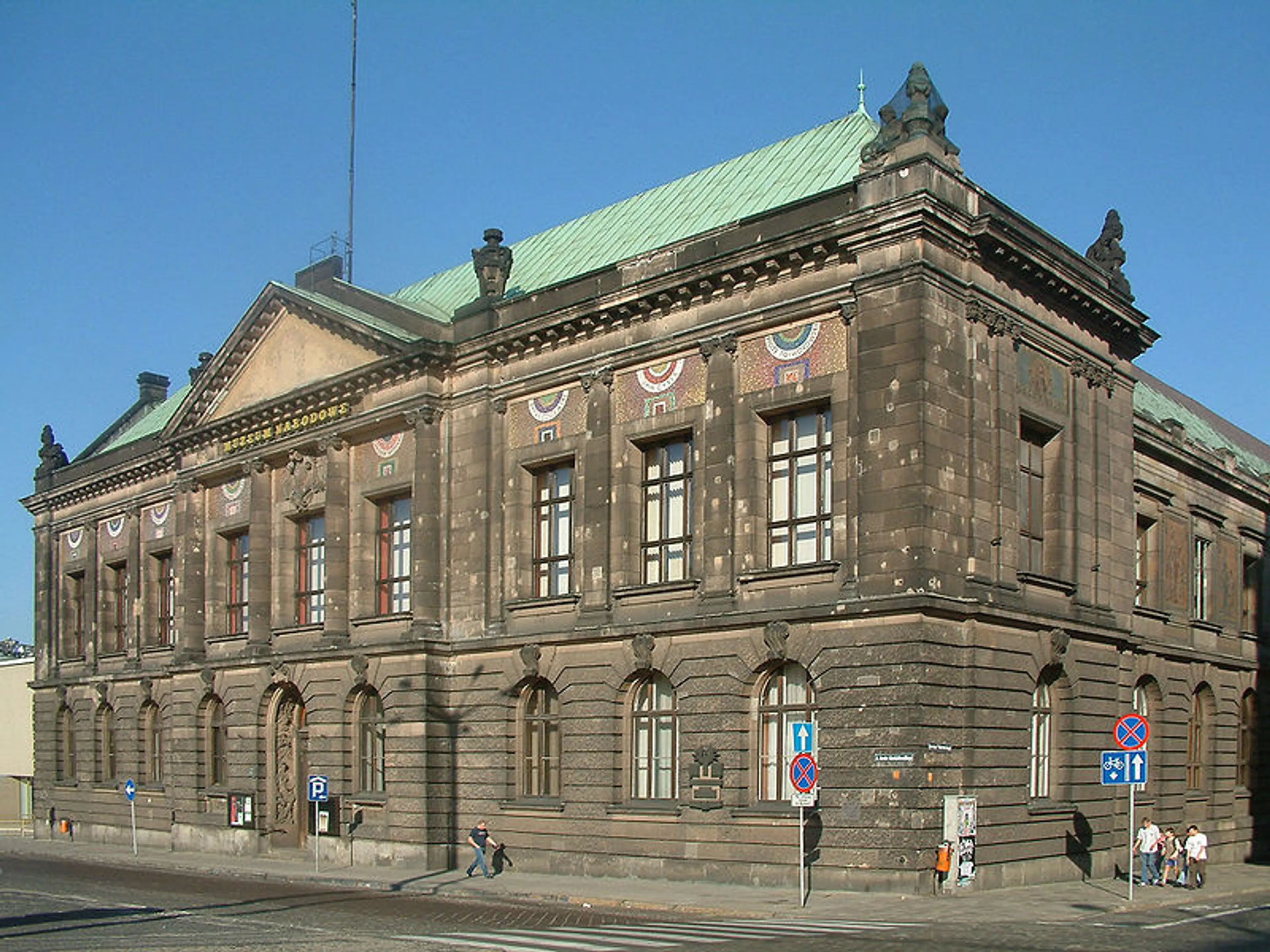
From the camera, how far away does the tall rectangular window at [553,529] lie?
37.2 meters

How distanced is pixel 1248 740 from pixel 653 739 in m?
23.4

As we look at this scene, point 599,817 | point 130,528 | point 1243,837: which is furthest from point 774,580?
point 130,528

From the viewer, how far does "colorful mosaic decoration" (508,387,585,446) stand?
1447 inches

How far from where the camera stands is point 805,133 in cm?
3872

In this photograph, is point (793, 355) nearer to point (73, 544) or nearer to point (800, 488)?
point (800, 488)

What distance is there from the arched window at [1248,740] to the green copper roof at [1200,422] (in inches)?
298

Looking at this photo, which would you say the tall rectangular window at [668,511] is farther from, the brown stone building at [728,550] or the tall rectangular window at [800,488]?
the tall rectangular window at [800,488]

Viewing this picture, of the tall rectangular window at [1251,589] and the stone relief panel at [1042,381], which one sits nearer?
the stone relief panel at [1042,381]

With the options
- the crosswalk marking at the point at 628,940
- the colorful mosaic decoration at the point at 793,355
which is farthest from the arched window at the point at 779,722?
the crosswalk marking at the point at 628,940

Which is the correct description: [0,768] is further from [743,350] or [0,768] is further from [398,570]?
[743,350]

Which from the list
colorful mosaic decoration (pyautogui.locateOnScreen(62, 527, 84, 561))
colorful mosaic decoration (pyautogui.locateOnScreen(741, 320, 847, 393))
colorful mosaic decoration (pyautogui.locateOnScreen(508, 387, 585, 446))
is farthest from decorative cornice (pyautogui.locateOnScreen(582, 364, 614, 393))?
colorful mosaic decoration (pyautogui.locateOnScreen(62, 527, 84, 561))

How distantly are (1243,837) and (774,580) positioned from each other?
2287cm

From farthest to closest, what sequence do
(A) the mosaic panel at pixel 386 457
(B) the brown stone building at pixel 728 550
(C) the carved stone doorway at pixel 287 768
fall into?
(C) the carved stone doorway at pixel 287 768
(A) the mosaic panel at pixel 386 457
(B) the brown stone building at pixel 728 550

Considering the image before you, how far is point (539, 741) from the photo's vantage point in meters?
37.0
